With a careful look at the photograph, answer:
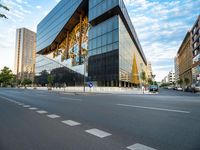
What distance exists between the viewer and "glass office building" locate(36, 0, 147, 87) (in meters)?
39.0

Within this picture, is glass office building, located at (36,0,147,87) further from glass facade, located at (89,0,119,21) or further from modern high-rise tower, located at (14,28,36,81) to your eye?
modern high-rise tower, located at (14,28,36,81)

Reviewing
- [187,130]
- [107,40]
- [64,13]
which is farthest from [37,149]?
[64,13]

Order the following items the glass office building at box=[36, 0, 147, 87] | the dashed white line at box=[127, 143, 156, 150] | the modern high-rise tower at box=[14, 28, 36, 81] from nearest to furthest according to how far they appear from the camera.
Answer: the dashed white line at box=[127, 143, 156, 150], the glass office building at box=[36, 0, 147, 87], the modern high-rise tower at box=[14, 28, 36, 81]

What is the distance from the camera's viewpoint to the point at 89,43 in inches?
1842

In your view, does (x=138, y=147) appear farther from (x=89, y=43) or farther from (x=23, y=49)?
A: (x=23, y=49)

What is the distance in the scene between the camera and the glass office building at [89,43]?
1535 inches

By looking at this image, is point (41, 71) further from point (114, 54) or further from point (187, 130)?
point (187, 130)

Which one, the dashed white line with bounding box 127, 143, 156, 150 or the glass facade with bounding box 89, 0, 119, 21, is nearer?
the dashed white line with bounding box 127, 143, 156, 150

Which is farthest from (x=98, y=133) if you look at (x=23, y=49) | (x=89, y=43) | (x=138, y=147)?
(x=23, y=49)

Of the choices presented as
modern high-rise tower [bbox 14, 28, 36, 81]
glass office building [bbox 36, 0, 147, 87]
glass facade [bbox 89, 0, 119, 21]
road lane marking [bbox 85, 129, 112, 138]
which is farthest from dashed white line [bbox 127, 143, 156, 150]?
modern high-rise tower [bbox 14, 28, 36, 81]

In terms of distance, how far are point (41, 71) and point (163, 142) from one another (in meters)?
76.9

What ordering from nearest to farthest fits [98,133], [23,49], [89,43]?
[98,133] → [89,43] → [23,49]

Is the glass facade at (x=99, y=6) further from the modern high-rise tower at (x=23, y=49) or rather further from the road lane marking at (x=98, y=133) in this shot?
the modern high-rise tower at (x=23, y=49)

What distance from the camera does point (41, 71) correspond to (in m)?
74.8
